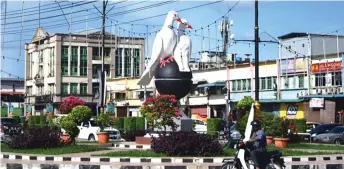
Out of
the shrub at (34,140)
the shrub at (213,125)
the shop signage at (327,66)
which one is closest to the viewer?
the shrub at (34,140)

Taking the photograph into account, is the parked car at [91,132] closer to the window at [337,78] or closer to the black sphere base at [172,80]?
the black sphere base at [172,80]

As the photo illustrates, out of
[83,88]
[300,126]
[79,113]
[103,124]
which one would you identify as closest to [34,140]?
[79,113]

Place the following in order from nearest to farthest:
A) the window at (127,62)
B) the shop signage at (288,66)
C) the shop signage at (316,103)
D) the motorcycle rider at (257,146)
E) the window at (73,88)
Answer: the motorcycle rider at (257,146) < the shop signage at (316,103) < the shop signage at (288,66) < the window at (73,88) < the window at (127,62)

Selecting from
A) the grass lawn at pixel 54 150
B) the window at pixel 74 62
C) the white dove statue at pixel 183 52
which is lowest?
the grass lawn at pixel 54 150

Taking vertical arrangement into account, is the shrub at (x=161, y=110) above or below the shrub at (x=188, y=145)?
above

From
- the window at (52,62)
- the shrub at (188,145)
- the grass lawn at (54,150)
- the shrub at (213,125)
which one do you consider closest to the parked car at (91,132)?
the shrub at (213,125)

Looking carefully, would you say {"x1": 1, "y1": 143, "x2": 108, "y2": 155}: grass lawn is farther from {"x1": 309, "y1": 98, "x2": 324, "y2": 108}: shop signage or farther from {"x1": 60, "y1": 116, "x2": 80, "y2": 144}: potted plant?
{"x1": 309, "y1": 98, "x2": 324, "y2": 108}: shop signage

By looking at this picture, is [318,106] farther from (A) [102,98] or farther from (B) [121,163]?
(B) [121,163]

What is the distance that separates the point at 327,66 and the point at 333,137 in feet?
48.0

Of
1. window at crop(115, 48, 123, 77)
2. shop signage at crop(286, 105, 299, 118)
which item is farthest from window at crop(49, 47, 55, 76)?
shop signage at crop(286, 105, 299, 118)

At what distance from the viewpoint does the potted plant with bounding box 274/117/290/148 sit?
78.5 ft

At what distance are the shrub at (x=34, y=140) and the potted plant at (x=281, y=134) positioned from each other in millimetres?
9230

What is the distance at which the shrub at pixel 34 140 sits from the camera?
70.4ft

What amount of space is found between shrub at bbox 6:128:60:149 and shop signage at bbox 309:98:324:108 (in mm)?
31127
